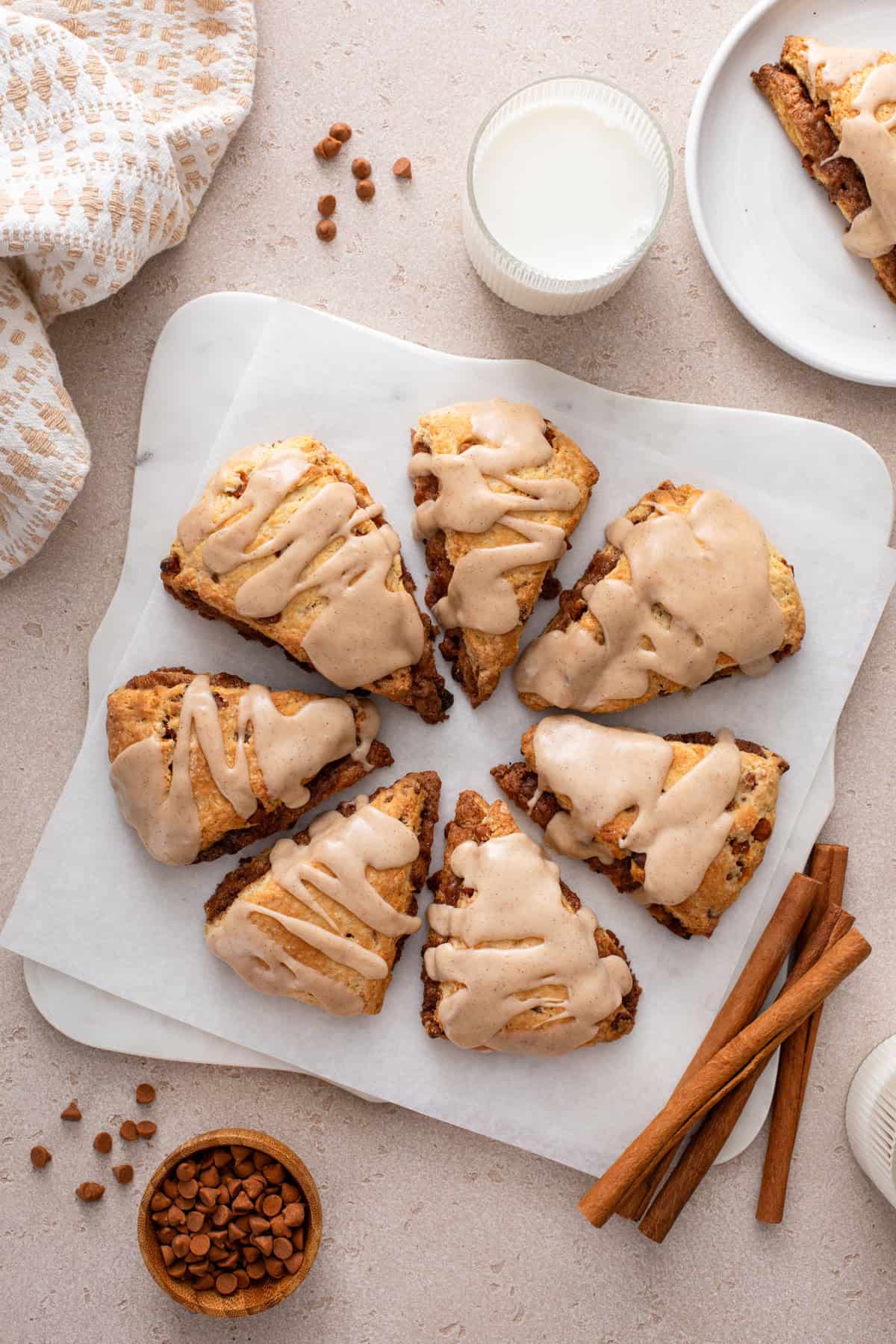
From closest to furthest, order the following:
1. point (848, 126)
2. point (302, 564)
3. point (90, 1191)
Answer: point (302, 564) → point (848, 126) → point (90, 1191)

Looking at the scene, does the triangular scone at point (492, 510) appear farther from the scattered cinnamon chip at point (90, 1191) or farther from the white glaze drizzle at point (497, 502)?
the scattered cinnamon chip at point (90, 1191)

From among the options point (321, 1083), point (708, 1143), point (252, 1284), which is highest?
point (708, 1143)

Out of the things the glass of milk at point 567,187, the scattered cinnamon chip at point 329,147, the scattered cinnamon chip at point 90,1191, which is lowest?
the scattered cinnamon chip at point 90,1191

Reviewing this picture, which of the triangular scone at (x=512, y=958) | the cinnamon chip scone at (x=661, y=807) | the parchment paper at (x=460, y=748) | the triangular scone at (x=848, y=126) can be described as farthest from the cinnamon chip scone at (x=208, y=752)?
the triangular scone at (x=848, y=126)

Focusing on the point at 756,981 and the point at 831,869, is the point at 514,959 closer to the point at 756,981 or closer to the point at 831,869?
the point at 756,981

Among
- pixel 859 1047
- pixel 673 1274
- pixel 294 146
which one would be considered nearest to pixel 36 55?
pixel 294 146

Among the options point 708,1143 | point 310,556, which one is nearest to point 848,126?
point 310,556
